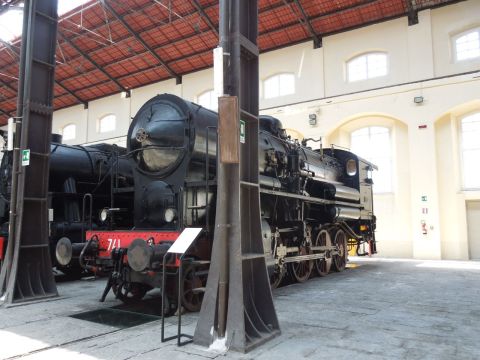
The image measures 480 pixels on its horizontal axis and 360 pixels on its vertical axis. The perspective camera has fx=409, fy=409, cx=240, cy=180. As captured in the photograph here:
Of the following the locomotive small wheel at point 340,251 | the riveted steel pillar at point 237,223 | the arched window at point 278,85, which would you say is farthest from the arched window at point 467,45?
the riveted steel pillar at point 237,223

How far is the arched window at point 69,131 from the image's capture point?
2620 centimetres

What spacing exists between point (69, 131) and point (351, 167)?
20891mm

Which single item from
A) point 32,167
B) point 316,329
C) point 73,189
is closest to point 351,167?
point 73,189

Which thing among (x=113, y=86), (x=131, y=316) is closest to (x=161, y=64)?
(x=113, y=86)

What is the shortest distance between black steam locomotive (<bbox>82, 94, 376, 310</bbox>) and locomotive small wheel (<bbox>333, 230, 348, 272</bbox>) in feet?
4.94

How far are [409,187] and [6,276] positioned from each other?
13824 millimetres

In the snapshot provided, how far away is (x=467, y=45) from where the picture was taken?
49.3 feet

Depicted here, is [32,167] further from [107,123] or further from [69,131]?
[69,131]

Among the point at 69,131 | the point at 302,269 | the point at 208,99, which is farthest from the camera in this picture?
the point at 69,131

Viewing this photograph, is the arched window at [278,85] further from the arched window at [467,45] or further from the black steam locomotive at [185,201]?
the black steam locomotive at [185,201]

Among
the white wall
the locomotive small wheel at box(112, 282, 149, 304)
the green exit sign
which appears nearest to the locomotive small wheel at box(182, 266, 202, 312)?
the locomotive small wheel at box(112, 282, 149, 304)

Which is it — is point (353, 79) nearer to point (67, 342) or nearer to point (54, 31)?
point (54, 31)

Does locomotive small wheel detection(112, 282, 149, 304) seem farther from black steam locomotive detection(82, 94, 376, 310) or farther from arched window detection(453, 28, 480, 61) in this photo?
arched window detection(453, 28, 480, 61)

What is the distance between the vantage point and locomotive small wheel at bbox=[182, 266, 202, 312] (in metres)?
5.28
